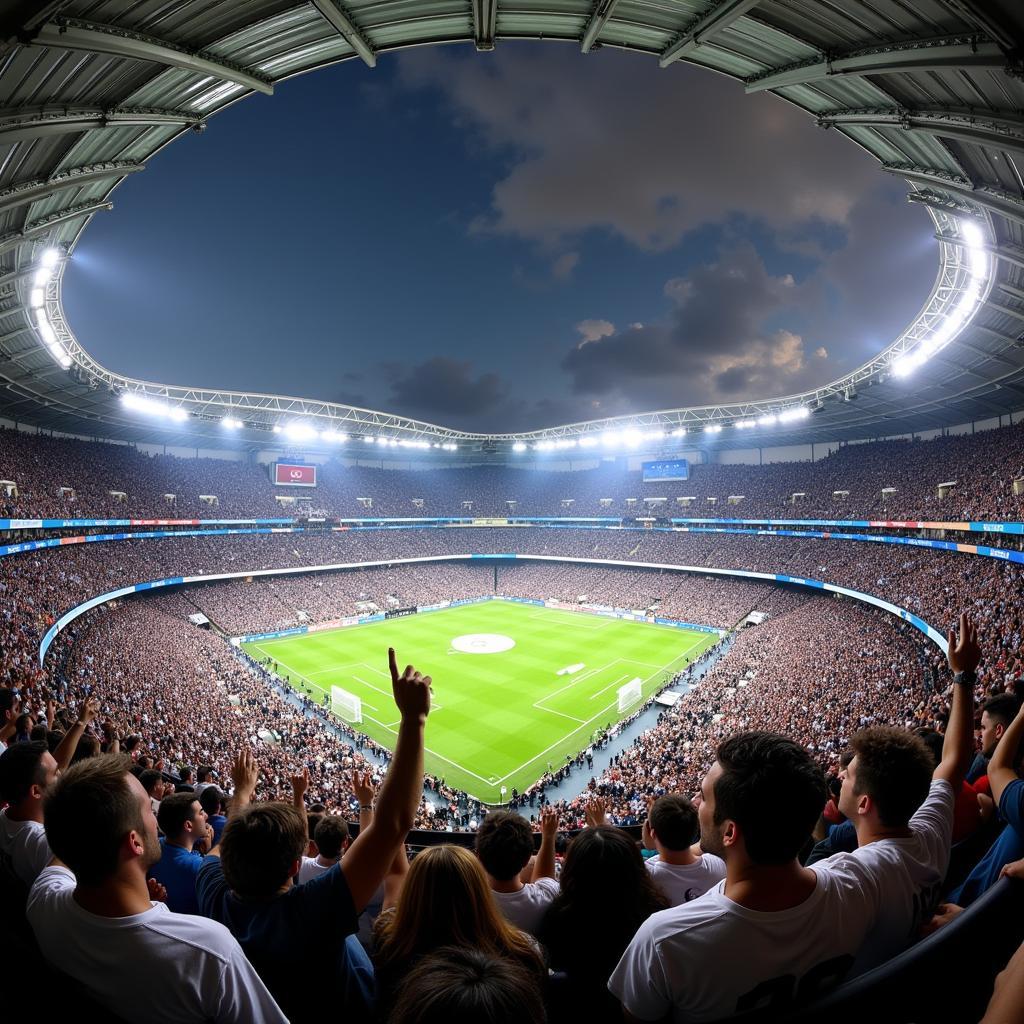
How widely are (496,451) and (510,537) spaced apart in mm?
11390

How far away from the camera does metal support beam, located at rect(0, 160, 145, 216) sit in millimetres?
12055

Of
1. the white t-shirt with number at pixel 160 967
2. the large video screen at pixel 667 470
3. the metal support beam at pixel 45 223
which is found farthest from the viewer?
the large video screen at pixel 667 470

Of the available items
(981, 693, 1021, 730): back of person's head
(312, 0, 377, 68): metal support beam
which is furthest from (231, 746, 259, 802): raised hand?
(312, 0, 377, 68): metal support beam

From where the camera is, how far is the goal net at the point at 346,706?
27.4 m

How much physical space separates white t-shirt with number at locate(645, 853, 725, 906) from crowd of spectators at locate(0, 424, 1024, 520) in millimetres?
29250

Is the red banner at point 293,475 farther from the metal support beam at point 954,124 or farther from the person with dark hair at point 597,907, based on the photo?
the person with dark hair at point 597,907

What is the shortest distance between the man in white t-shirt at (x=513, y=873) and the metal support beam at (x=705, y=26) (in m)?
12.2

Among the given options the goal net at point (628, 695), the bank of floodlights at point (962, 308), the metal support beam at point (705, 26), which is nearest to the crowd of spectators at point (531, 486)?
the bank of floodlights at point (962, 308)

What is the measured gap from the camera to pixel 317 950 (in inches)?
91.8

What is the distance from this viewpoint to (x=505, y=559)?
226 ft

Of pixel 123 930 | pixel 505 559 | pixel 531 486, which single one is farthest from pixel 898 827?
pixel 531 486

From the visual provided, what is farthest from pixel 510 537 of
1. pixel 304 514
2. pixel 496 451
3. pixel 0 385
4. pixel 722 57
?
pixel 722 57

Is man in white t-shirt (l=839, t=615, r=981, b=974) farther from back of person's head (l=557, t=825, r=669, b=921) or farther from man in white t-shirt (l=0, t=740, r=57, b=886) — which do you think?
man in white t-shirt (l=0, t=740, r=57, b=886)

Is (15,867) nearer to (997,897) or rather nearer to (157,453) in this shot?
(997,897)
